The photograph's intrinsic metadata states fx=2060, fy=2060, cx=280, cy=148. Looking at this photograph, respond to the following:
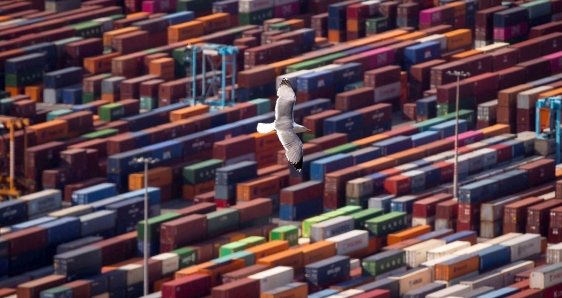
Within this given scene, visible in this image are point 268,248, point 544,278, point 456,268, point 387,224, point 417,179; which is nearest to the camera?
point 544,278

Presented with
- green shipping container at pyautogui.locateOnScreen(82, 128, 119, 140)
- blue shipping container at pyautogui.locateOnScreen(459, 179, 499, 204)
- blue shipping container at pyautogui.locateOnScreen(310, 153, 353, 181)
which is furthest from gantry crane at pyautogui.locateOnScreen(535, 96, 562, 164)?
green shipping container at pyautogui.locateOnScreen(82, 128, 119, 140)

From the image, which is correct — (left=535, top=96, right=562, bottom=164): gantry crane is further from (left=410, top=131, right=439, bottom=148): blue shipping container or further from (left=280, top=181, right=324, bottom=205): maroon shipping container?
(left=280, top=181, right=324, bottom=205): maroon shipping container

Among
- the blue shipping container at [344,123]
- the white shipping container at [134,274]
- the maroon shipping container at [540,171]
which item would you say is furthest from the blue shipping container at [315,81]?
the white shipping container at [134,274]

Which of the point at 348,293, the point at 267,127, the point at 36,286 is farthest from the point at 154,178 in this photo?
the point at 267,127

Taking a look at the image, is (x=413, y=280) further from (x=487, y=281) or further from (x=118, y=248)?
(x=118, y=248)

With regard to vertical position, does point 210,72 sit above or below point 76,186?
above

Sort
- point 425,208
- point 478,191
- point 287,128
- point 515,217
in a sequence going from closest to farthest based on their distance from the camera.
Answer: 1. point 287,128
2. point 515,217
3. point 425,208
4. point 478,191

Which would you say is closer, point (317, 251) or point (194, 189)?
point (317, 251)
